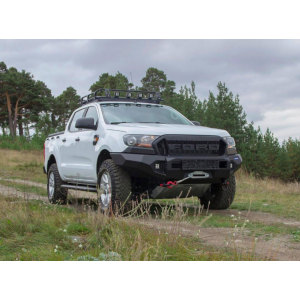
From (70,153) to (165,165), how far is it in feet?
9.44

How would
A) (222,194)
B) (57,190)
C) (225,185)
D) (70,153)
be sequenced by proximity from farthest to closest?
(57,190) < (70,153) < (222,194) < (225,185)

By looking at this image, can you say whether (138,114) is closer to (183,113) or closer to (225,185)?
(225,185)

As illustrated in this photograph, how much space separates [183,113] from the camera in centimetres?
4025

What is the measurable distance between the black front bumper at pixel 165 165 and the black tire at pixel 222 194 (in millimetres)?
940

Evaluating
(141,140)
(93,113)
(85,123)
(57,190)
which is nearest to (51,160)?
(57,190)

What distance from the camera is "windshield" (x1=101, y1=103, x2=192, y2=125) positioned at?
23.2 ft

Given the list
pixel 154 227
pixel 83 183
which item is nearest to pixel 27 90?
pixel 83 183

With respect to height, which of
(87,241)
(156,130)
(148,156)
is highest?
(156,130)

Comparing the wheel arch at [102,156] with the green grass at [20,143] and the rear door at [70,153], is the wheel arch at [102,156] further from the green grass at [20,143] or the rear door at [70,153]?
the green grass at [20,143]

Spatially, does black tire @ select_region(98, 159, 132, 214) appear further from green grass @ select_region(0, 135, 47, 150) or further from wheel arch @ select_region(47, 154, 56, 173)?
green grass @ select_region(0, 135, 47, 150)

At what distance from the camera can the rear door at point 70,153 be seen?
26.0 ft

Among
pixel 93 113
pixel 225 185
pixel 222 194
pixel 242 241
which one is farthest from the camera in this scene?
pixel 93 113

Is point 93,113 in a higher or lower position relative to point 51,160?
higher

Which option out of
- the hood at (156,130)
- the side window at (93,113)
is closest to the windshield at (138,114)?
the side window at (93,113)
